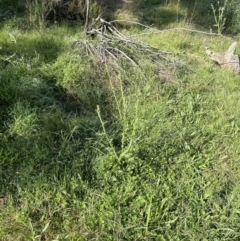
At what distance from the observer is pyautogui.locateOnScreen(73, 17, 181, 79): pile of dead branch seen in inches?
150

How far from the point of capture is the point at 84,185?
2473 mm

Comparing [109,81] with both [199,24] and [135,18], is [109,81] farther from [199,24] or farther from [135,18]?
[199,24]

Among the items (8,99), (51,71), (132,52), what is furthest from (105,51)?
(8,99)

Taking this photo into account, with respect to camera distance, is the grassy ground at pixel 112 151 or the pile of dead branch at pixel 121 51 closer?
the grassy ground at pixel 112 151

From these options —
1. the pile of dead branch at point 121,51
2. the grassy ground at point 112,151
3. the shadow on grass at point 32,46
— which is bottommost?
the grassy ground at point 112,151

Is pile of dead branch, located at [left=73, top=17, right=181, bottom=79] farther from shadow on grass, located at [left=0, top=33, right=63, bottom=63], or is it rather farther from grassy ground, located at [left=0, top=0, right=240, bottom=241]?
shadow on grass, located at [left=0, top=33, right=63, bottom=63]

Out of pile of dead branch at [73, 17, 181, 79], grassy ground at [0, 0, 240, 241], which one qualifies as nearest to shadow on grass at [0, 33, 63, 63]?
grassy ground at [0, 0, 240, 241]

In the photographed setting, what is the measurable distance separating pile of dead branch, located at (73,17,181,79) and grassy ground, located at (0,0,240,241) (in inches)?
4.0

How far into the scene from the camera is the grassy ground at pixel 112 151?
2316 millimetres

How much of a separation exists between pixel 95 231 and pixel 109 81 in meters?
1.79

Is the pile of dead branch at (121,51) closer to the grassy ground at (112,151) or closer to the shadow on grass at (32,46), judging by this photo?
the grassy ground at (112,151)

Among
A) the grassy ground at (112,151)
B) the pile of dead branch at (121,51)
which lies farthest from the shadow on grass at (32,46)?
the pile of dead branch at (121,51)

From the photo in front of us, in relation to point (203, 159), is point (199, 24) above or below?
above

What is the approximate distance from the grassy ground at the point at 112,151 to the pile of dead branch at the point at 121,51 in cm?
10
